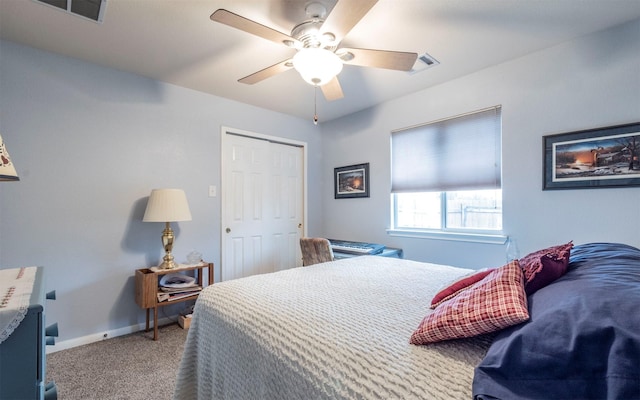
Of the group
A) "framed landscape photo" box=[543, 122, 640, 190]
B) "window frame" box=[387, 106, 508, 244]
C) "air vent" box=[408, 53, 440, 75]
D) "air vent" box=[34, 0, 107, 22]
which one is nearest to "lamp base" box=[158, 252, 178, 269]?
"air vent" box=[34, 0, 107, 22]

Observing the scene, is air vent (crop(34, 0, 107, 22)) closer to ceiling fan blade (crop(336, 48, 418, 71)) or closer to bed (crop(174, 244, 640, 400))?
ceiling fan blade (crop(336, 48, 418, 71))

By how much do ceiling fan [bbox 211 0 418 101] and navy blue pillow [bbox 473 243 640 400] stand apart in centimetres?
141

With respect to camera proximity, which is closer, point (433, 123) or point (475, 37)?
point (475, 37)

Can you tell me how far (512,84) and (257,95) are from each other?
8.26ft

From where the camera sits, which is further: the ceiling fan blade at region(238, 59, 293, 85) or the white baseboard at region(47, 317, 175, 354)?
the white baseboard at region(47, 317, 175, 354)

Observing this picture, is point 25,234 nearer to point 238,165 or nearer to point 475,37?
point 238,165

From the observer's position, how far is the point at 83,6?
1797mm

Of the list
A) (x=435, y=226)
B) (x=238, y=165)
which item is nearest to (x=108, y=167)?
(x=238, y=165)

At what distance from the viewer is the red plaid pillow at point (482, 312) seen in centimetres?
77

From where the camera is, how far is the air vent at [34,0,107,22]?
175cm

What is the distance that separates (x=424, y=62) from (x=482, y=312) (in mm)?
2314

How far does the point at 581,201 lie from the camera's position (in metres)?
2.16

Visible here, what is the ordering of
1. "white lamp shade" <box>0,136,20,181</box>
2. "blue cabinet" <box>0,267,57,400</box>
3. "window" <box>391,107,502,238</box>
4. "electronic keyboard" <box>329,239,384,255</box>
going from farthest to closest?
"electronic keyboard" <box>329,239,384,255</box>, "window" <box>391,107,502,238</box>, "white lamp shade" <box>0,136,20,181</box>, "blue cabinet" <box>0,267,57,400</box>

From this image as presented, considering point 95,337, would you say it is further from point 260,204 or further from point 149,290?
point 260,204
